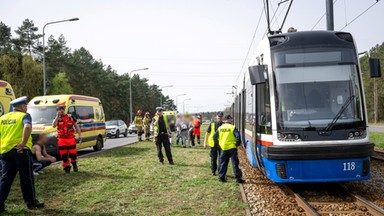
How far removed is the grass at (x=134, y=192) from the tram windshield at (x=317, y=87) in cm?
207

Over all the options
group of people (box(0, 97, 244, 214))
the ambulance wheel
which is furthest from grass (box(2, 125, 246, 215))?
the ambulance wheel

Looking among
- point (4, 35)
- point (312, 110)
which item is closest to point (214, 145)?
point (312, 110)

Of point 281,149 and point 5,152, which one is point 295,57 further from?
point 5,152

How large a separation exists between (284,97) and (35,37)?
4939cm

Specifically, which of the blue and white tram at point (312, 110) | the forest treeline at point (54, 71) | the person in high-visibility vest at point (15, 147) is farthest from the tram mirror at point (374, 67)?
the forest treeline at point (54, 71)

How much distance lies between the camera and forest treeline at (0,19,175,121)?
1745 inches

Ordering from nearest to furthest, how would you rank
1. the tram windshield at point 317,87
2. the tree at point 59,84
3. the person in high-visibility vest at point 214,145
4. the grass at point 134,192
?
the grass at point 134,192 < the tram windshield at point 317,87 < the person in high-visibility vest at point 214,145 < the tree at point 59,84

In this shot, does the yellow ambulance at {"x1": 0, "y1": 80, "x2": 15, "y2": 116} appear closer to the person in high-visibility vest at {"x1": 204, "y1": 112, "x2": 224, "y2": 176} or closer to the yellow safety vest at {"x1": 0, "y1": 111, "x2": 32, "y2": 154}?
the yellow safety vest at {"x1": 0, "y1": 111, "x2": 32, "y2": 154}

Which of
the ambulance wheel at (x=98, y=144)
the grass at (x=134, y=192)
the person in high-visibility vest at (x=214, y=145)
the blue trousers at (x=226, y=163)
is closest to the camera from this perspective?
the grass at (x=134, y=192)

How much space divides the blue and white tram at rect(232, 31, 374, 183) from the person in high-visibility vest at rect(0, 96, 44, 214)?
14.3 ft

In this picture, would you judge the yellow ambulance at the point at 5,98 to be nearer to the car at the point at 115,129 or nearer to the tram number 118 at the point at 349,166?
the tram number 118 at the point at 349,166

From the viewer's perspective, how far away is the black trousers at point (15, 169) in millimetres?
6258

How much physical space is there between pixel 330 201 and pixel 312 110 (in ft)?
5.76

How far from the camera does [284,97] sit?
750 cm
